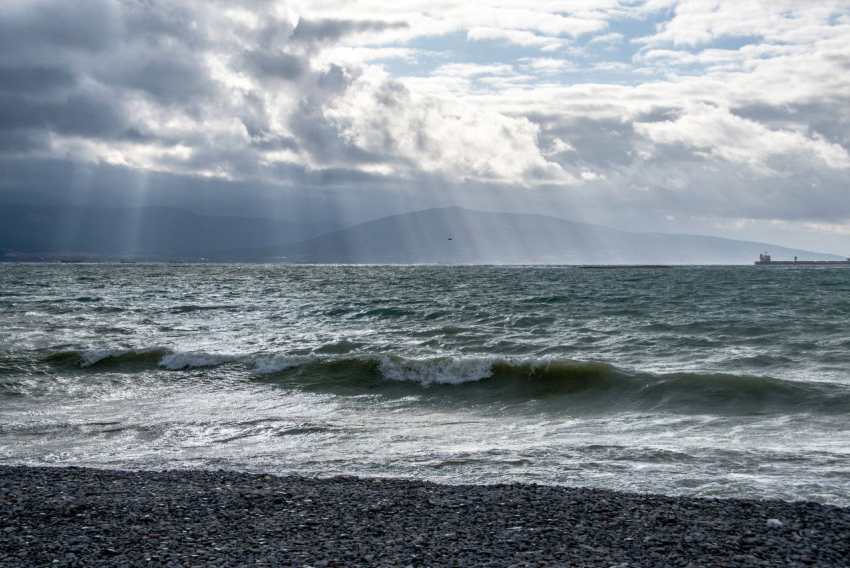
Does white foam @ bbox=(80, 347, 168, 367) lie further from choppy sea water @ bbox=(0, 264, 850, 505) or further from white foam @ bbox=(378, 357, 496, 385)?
white foam @ bbox=(378, 357, 496, 385)

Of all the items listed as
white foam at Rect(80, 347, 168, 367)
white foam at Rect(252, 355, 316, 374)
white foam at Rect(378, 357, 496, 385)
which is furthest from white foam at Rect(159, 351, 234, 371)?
white foam at Rect(378, 357, 496, 385)

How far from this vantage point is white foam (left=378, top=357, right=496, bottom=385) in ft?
70.2

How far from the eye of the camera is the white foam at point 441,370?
2139cm

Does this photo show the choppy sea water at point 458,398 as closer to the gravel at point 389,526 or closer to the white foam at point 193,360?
the white foam at point 193,360

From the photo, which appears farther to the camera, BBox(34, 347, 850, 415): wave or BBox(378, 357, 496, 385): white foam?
BBox(378, 357, 496, 385): white foam

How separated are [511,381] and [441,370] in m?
2.26

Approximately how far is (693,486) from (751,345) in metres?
18.9

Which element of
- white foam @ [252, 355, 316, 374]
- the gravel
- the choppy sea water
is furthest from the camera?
white foam @ [252, 355, 316, 374]

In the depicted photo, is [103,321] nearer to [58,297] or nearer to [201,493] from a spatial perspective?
[58,297]

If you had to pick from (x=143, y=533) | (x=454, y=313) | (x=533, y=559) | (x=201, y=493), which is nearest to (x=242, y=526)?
(x=143, y=533)

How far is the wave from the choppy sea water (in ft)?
0.26

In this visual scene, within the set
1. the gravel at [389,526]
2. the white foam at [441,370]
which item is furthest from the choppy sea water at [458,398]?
the gravel at [389,526]

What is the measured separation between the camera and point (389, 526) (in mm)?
7855

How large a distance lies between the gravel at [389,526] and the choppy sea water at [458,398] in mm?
1350
